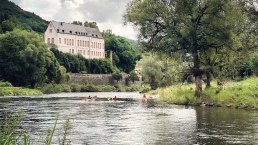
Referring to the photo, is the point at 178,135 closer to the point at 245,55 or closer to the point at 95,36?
the point at 245,55

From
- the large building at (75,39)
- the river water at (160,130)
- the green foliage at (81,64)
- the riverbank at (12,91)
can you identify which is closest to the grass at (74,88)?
the riverbank at (12,91)

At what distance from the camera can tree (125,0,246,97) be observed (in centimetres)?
4700

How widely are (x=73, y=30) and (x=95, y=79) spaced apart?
29.6 meters

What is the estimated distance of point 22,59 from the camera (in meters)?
94.6

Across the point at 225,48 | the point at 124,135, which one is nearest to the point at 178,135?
the point at 124,135

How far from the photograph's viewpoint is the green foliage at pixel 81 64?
13275 cm

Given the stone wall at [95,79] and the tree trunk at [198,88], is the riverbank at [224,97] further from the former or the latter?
the stone wall at [95,79]

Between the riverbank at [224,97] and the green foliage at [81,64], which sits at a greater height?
the green foliage at [81,64]

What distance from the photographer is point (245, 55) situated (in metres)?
51.7

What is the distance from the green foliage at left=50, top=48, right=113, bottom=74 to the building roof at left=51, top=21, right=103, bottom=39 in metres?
12.6

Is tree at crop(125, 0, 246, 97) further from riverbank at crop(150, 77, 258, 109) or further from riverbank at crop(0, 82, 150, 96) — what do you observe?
riverbank at crop(0, 82, 150, 96)

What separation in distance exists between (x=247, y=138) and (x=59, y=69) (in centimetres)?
9344

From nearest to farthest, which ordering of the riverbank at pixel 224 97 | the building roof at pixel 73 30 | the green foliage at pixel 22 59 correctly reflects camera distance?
the riverbank at pixel 224 97 → the green foliage at pixel 22 59 → the building roof at pixel 73 30

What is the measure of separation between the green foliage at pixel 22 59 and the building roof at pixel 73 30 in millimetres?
48078
